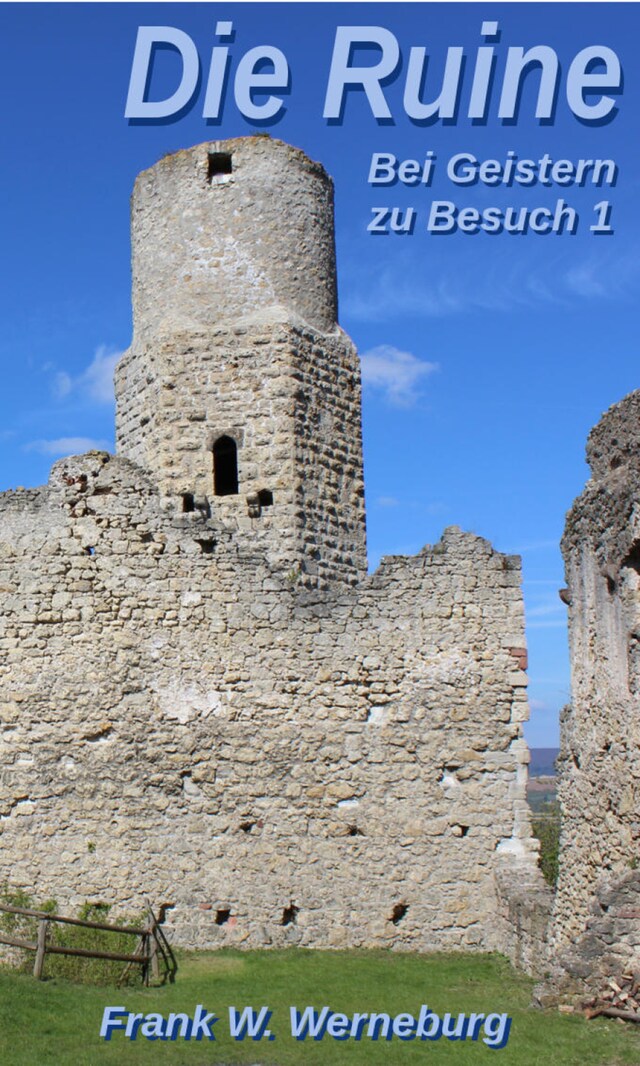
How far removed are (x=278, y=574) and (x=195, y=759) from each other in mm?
2182

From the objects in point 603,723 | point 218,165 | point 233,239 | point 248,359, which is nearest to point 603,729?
point 603,723

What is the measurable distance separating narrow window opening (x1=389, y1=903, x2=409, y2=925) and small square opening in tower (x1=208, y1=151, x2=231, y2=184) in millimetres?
10136

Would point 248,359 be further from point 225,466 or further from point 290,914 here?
point 290,914

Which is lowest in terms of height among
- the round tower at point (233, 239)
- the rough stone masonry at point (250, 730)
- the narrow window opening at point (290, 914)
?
the narrow window opening at point (290, 914)

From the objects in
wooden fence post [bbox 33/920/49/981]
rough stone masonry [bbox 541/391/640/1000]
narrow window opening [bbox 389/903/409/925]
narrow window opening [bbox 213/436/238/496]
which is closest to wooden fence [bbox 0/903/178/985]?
wooden fence post [bbox 33/920/49/981]

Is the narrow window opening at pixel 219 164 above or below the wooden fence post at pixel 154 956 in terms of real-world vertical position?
above

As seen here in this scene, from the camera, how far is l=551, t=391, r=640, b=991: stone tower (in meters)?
9.46

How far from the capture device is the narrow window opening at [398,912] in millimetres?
12828

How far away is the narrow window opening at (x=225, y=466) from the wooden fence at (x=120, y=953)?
19.8 feet

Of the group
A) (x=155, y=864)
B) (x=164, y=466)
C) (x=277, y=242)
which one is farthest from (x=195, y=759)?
(x=277, y=242)

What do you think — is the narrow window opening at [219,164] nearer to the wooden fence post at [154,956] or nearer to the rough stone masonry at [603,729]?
the rough stone masonry at [603,729]

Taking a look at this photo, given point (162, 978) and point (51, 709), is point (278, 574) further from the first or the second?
point (162, 978)

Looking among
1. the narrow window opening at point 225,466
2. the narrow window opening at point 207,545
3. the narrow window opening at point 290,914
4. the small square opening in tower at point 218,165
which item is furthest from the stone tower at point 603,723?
the small square opening in tower at point 218,165

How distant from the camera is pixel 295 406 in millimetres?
16375
